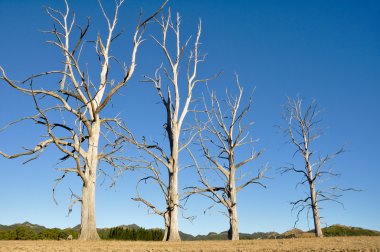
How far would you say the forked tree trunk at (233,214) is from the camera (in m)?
19.2

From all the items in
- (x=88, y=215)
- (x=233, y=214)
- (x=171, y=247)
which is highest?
(x=233, y=214)

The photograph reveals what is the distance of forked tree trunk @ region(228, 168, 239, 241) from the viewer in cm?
1919

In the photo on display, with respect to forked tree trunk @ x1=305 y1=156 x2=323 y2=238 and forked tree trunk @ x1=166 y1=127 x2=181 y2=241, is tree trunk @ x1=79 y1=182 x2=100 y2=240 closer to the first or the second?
forked tree trunk @ x1=166 y1=127 x2=181 y2=241

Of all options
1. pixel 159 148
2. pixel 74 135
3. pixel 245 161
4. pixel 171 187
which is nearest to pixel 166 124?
pixel 159 148

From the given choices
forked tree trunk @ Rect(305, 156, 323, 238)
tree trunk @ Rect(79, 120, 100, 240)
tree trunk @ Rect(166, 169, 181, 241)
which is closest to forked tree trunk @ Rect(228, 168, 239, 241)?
tree trunk @ Rect(166, 169, 181, 241)

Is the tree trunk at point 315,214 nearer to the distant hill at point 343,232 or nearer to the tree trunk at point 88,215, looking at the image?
the distant hill at point 343,232

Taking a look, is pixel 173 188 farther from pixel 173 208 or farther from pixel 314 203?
pixel 314 203

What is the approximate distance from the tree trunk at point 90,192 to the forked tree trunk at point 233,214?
8.49 m

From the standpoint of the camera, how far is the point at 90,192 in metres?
13.9

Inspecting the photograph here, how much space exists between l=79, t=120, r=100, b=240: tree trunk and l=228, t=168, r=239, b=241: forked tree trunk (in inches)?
334

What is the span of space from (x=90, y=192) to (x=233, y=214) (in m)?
8.80

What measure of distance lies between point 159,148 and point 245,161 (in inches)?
244

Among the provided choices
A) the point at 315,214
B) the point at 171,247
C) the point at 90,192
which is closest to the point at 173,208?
the point at 90,192

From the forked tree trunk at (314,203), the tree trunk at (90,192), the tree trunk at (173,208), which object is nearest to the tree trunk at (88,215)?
the tree trunk at (90,192)
